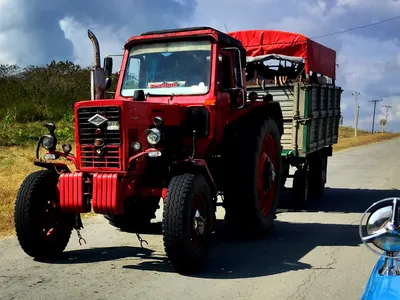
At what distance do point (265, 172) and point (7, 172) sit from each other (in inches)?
276

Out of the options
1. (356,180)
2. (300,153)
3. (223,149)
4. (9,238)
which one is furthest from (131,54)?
(356,180)

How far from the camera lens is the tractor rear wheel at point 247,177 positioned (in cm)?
661

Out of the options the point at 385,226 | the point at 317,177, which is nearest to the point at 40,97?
the point at 317,177

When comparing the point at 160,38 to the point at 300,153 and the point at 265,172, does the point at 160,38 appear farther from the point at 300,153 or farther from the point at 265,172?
the point at 300,153

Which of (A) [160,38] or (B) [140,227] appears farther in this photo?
(B) [140,227]

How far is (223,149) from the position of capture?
686cm

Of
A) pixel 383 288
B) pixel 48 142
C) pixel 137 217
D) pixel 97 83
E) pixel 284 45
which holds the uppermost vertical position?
pixel 284 45

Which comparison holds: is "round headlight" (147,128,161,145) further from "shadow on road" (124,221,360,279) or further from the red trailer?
the red trailer

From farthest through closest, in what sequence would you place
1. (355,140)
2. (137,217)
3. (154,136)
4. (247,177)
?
(355,140), (137,217), (247,177), (154,136)

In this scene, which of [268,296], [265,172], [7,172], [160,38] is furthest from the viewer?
[7,172]

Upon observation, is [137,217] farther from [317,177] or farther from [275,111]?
[317,177]

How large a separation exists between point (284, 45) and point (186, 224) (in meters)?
5.83

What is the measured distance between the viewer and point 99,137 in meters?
5.59

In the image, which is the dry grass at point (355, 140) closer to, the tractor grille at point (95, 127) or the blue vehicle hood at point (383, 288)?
the tractor grille at point (95, 127)
